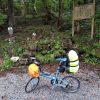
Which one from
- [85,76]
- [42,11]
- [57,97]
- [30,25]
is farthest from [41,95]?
[42,11]

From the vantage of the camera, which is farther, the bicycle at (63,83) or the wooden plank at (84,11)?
the wooden plank at (84,11)

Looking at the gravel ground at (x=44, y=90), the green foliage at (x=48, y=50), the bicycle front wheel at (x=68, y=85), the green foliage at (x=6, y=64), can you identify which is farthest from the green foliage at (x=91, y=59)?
the green foliage at (x=6, y=64)

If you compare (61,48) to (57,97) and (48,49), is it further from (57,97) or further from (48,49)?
(57,97)

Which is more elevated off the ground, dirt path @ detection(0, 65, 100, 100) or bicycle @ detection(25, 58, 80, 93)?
bicycle @ detection(25, 58, 80, 93)

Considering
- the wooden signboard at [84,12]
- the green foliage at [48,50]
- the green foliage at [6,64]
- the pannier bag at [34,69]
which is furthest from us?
the wooden signboard at [84,12]

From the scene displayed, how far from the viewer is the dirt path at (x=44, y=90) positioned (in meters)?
6.47

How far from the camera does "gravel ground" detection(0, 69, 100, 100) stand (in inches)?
255

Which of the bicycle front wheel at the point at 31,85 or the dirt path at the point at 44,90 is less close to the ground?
the bicycle front wheel at the point at 31,85

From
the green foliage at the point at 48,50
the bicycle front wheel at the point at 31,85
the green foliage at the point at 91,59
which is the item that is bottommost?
the bicycle front wheel at the point at 31,85

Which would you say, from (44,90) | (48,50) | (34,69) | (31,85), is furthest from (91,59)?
(34,69)

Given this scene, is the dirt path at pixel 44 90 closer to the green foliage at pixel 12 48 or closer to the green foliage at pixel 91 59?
the green foliage at pixel 91 59

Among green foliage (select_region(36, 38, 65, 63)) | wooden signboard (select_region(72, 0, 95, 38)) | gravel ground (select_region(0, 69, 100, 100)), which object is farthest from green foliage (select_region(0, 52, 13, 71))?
wooden signboard (select_region(72, 0, 95, 38))

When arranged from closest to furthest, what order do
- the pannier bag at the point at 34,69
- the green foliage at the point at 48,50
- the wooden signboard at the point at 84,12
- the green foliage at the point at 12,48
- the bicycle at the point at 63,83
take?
the pannier bag at the point at 34,69 → the bicycle at the point at 63,83 → the green foliage at the point at 48,50 → the green foliage at the point at 12,48 → the wooden signboard at the point at 84,12

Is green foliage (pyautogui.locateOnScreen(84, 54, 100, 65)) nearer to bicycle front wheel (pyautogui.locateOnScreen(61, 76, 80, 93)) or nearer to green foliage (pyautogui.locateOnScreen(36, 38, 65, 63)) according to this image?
green foliage (pyautogui.locateOnScreen(36, 38, 65, 63))
